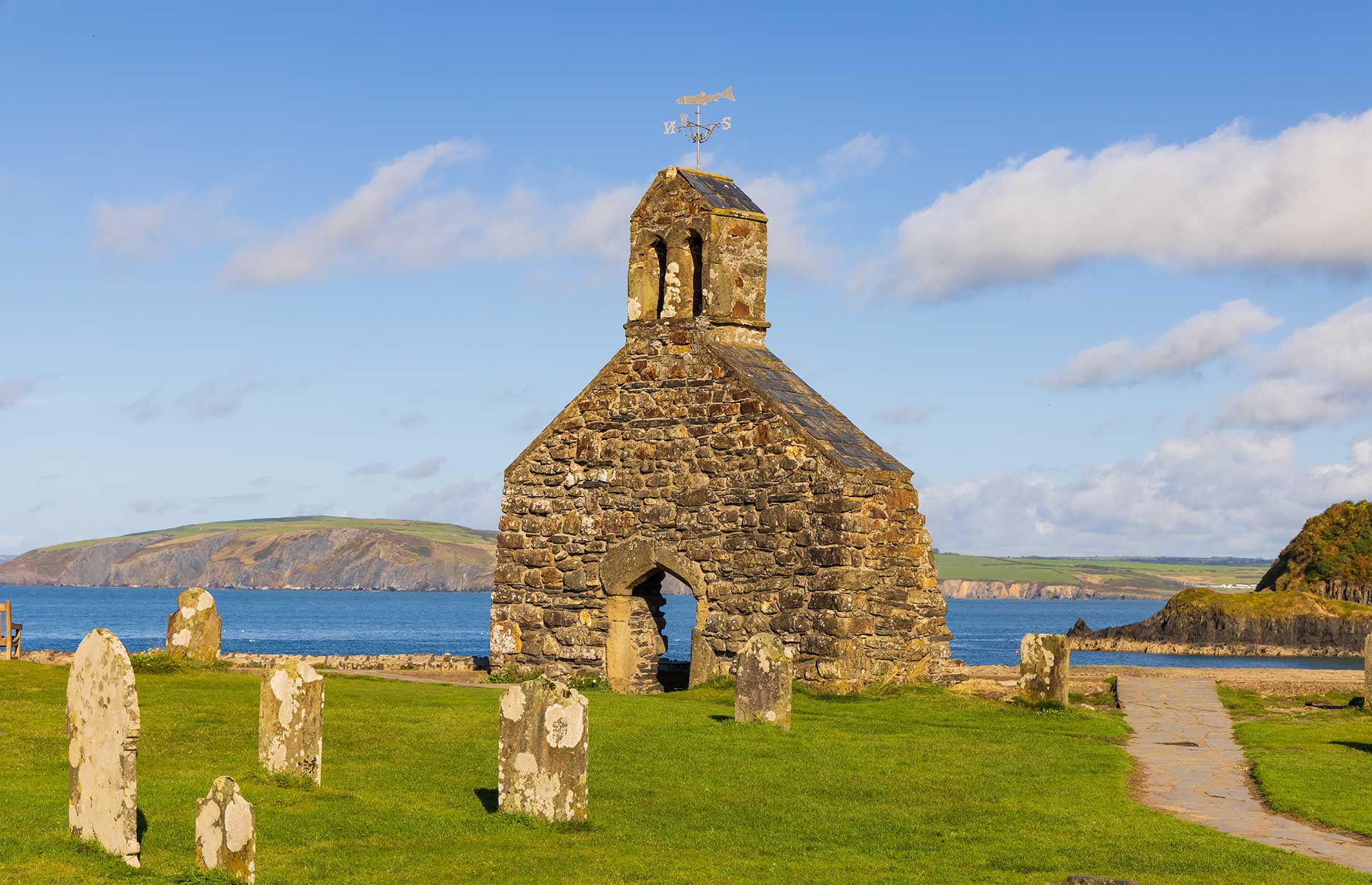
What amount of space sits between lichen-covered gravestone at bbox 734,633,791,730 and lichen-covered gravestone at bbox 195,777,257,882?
9533mm

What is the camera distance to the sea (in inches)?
3073

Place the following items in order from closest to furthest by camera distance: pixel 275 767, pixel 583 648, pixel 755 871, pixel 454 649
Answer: pixel 755 871 → pixel 275 767 → pixel 583 648 → pixel 454 649

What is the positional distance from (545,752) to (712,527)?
11.9 meters

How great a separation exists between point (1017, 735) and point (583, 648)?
29.5 ft

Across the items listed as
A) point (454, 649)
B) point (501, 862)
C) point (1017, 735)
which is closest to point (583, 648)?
point (1017, 735)

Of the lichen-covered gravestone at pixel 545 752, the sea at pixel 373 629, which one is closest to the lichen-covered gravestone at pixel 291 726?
the lichen-covered gravestone at pixel 545 752

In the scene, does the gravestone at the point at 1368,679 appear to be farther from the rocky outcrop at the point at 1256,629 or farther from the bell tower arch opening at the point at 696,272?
the rocky outcrop at the point at 1256,629

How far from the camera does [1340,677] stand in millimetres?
27297

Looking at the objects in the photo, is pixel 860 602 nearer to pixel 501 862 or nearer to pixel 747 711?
pixel 747 711

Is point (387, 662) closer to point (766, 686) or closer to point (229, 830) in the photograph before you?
point (766, 686)

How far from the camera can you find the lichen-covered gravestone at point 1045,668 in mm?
22109

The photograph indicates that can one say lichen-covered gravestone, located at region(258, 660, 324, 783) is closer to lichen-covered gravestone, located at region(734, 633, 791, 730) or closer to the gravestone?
lichen-covered gravestone, located at region(734, 633, 791, 730)

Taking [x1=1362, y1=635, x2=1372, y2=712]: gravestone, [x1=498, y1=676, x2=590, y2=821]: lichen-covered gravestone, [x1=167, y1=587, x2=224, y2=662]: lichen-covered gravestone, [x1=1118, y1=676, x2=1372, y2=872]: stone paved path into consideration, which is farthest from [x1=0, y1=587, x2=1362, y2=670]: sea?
[x1=498, y1=676, x2=590, y2=821]: lichen-covered gravestone

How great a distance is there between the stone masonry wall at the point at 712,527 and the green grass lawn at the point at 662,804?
2720 mm
